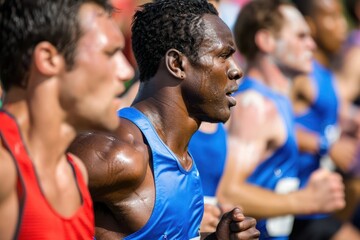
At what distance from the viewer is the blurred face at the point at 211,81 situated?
4.20m

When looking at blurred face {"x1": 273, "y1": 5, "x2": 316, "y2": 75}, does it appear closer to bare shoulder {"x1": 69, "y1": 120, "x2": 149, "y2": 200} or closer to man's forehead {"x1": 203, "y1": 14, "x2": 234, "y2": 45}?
man's forehead {"x1": 203, "y1": 14, "x2": 234, "y2": 45}

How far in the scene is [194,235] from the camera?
13.6ft

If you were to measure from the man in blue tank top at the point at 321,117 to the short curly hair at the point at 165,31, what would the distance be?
9.01ft

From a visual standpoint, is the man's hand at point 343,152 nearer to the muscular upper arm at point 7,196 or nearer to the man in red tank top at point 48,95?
the man in red tank top at point 48,95

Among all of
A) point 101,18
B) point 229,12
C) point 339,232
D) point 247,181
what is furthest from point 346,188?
point 101,18

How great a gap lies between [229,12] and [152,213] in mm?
4927

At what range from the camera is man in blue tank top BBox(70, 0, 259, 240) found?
389 cm

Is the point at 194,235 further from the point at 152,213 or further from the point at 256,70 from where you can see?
the point at 256,70

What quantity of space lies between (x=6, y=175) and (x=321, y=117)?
567cm

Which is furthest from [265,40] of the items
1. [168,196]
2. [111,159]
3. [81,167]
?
[81,167]

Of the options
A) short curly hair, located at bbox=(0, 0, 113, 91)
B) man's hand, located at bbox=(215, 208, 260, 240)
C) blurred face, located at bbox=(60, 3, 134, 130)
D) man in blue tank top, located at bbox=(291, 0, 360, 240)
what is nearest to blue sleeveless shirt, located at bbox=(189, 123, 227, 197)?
man in blue tank top, located at bbox=(291, 0, 360, 240)

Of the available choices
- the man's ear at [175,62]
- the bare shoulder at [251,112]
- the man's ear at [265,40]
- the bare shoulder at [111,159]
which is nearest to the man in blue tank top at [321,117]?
the man's ear at [265,40]

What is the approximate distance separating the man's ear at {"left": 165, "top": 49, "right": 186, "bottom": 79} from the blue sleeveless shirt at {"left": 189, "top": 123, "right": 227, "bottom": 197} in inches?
63.6

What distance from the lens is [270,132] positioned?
6664 mm
